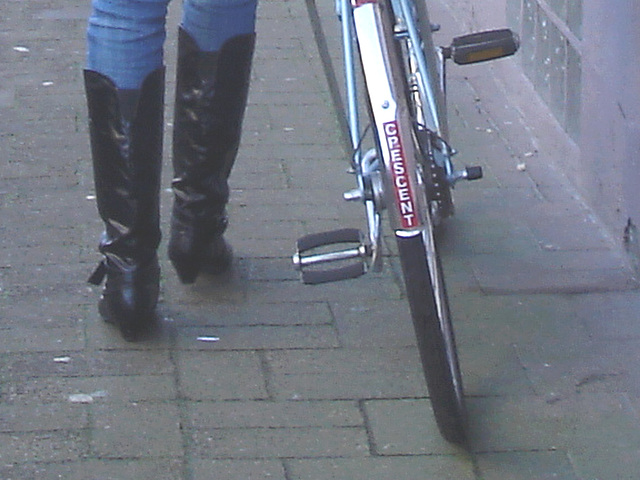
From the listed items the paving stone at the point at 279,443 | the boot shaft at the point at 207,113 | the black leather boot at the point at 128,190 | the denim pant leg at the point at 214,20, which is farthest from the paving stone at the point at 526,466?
the denim pant leg at the point at 214,20

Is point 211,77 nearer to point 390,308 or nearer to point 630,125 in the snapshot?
point 390,308

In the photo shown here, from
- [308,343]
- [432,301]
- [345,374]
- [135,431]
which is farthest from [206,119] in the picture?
[432,301]

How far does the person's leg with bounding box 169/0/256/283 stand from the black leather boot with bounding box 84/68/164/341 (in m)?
0.15

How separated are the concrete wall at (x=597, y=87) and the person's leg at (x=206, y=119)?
921 mm

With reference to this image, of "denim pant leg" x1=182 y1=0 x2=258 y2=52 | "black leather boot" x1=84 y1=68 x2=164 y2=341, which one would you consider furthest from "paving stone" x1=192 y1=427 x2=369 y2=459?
"denim pant leg" x1=182 y1=0 x2=258 y2=52

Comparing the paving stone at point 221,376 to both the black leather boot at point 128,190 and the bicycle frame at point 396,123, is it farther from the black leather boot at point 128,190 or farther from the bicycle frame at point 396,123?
the bicycle frame at point 396,123

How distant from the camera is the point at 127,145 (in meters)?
2.89

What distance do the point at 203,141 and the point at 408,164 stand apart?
793 millimetres

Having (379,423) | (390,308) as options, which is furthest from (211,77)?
(379,423)

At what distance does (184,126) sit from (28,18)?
8.37ft

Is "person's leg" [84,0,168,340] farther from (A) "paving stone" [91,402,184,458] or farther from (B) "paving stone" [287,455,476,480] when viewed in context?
(B) "paving stone" [287,455,476,480]

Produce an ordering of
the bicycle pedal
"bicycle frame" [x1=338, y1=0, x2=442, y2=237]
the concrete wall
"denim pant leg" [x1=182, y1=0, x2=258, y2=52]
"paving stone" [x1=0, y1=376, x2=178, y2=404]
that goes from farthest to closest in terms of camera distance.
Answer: the concrete wall < "denim pant leg" [x1=182, y1=0, x2=258, y2=52] < "paving stone" [x1=0, y1=376, x2=178, y2=404] < the bicycle pedal < "bicycle frame" [x1=338, y1=0, x2=442, y2=237]

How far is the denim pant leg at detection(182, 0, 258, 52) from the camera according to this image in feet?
9.81

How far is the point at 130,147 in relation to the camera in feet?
9.48
